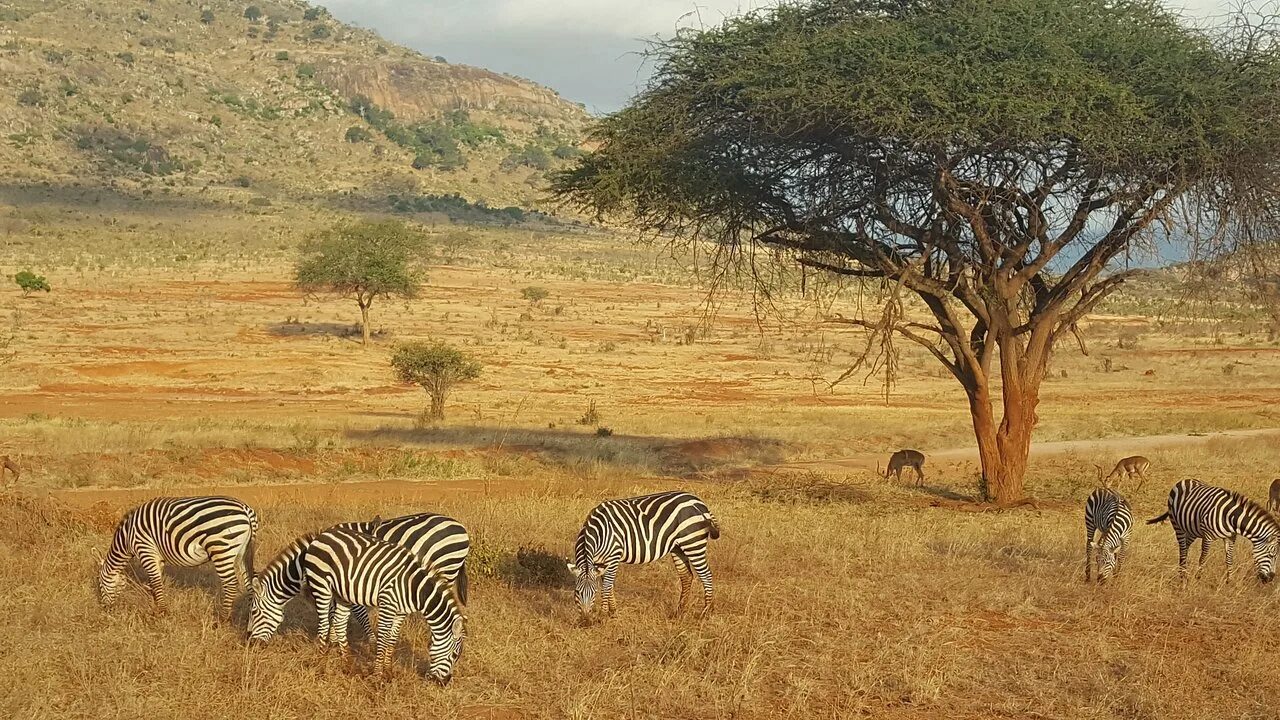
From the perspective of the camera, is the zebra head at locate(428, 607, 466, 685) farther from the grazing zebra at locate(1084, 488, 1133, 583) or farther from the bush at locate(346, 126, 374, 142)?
the bush at locate(346, 126, 374, 142)

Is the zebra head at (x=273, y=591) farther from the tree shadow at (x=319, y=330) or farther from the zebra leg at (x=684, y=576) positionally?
the tree shadow at (x=319, y=330)

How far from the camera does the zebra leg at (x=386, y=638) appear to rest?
8867mm

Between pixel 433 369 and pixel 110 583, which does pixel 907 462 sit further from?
pixel 433 369

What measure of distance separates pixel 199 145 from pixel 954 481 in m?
124

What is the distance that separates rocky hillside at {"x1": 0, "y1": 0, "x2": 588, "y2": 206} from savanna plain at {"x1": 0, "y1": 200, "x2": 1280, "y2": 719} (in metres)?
69.8

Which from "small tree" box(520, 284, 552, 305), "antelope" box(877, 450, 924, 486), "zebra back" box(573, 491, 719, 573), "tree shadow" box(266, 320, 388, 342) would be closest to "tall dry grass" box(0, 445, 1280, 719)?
"zebra back" box(573, 491, 719, 573)

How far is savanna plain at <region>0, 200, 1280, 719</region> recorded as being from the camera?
891 centimetres

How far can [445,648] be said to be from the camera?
8.77 meters

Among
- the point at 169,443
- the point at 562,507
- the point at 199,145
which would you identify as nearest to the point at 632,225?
the point at 562,507

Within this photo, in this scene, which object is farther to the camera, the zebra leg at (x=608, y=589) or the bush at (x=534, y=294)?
the bush at (x=534, y=294)

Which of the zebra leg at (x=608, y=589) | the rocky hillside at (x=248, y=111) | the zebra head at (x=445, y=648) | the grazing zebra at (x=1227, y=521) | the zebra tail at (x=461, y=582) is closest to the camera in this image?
the zebra head at (x=445, y=648)

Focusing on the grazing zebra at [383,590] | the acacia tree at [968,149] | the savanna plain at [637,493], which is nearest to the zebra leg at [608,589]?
the savanna plain at [637,493]

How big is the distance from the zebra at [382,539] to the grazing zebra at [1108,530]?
20.4 ft

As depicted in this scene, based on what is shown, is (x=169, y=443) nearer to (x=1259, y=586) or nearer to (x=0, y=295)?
(x=1259, y=586)
